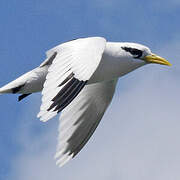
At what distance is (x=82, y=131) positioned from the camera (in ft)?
66.9

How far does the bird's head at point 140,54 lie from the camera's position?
741 inches

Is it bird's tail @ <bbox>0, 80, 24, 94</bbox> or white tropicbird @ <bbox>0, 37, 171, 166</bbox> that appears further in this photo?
bird's tail @ <bbox>0, 80, 24, 94</bbox>

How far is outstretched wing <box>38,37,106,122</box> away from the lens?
15.5 metres

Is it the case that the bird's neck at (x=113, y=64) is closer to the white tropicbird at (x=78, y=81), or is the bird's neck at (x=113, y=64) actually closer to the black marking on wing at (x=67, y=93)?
the white tropicbird at (x=78, y=81)

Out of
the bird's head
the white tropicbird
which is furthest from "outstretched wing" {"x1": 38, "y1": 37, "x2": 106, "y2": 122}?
the bird's head

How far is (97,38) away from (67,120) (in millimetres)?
3273

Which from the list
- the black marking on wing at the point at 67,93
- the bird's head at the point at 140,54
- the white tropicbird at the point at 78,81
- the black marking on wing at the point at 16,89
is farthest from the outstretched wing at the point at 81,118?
the black marking on wing at the point at 67,93

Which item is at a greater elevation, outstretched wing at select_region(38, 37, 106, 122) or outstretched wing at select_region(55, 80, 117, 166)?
outstretched wing at select_region(38, 37, 106, 122)

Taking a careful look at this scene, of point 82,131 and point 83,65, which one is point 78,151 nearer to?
point 82,131

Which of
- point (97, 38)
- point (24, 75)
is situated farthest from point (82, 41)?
point (24, 75)

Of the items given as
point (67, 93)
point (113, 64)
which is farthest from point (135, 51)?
point (67, 93)

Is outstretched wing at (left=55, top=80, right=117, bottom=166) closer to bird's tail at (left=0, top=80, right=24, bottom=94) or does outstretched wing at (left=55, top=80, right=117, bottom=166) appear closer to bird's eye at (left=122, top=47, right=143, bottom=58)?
bird's eye at (left=122, top=47, right=143, bottom=58)

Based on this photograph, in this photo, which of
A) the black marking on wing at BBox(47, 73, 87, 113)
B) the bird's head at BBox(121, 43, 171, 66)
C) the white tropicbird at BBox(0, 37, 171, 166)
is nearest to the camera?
the black marking on wing at BBox(47, 73, 87, 113)

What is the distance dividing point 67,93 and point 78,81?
0.35 meters
